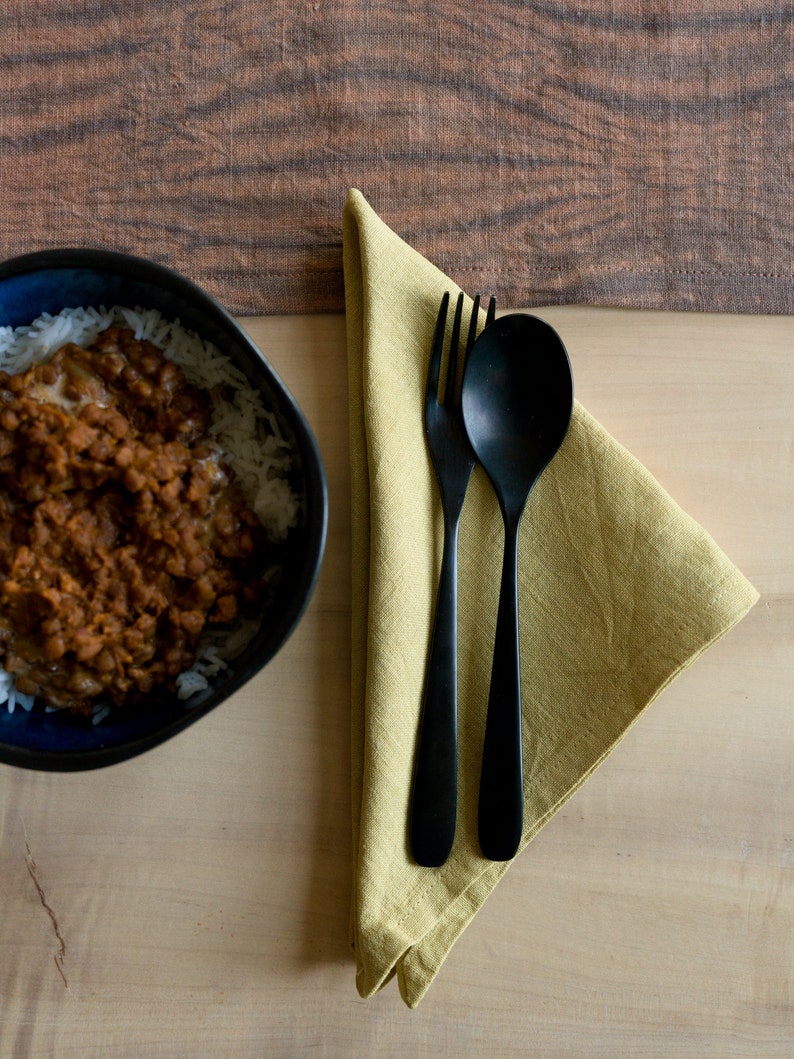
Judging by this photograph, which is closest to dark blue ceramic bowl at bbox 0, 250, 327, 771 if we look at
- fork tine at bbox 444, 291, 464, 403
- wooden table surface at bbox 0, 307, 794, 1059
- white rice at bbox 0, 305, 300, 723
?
white rice at bbox 0, 305, 300, 723

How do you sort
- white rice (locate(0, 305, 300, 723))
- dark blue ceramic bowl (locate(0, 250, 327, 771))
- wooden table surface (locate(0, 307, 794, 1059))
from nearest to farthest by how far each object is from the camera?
dark blue ceramic bowl (locate(0, 250, 327, 771)) → white rice (locate(0, 305, 300, 723)) → wooden table surface (locate(0, 307, 794, 1059))

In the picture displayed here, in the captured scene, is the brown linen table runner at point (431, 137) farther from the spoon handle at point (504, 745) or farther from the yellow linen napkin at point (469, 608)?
the spoon handle at point (504, 745)

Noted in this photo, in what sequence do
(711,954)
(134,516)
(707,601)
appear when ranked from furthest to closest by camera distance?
(711,954)
(707,601)
(134,516)

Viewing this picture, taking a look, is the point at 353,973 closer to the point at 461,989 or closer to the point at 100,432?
the point at 461,989

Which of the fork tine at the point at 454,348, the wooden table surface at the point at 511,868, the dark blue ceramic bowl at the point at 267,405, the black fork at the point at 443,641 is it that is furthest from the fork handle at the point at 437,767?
the fork tine at the point at 454,348

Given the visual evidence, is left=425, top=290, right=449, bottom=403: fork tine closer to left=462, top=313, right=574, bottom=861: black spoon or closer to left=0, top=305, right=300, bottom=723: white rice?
left=462, top=313, right=574, bottom=861: black spoon

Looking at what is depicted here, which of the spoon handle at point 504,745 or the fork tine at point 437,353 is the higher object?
the fork tine at point 437,353

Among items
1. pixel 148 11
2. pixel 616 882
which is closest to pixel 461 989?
pixel 616 882

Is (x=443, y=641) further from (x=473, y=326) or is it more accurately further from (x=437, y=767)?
(x=473, y=326)
